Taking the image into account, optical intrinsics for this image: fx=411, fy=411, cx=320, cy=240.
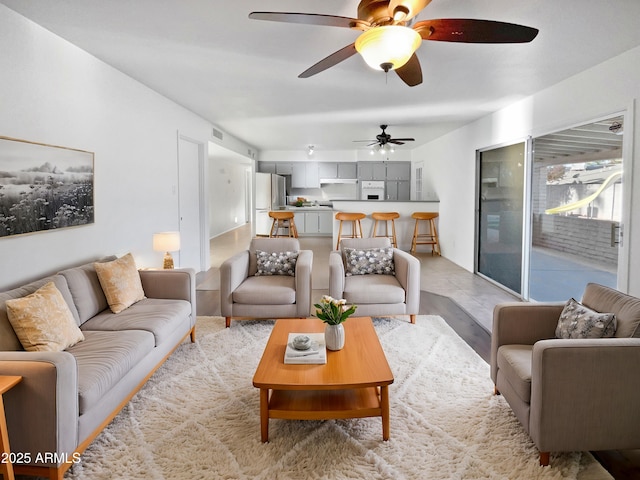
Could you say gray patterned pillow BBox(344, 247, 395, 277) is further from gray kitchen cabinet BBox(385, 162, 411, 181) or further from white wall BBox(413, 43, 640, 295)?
gray kitchen cabinet BBox(385, 162, 411, 181)

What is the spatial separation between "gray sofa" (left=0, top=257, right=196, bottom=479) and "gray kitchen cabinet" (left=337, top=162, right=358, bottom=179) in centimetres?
855

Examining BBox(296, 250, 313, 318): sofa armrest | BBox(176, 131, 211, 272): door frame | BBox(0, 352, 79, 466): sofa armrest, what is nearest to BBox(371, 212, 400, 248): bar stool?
BBox(176, 131, 211, 272): door frame

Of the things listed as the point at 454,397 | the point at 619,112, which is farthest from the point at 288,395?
the point at 619,112

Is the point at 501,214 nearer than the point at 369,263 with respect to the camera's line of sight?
No

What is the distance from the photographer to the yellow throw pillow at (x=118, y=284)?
3.04m

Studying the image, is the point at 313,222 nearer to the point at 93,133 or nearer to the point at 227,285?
the point at 227,285

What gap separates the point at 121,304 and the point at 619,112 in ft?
13.8

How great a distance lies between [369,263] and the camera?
430 cm

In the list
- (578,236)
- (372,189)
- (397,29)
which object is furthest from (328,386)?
(372,189)

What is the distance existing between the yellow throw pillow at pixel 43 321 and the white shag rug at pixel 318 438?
1.83ft

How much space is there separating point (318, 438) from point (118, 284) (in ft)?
6.22

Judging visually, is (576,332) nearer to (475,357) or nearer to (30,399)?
(475,357)

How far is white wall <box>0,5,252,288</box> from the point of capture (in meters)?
2.65

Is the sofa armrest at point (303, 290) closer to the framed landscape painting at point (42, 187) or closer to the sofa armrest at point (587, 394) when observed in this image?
the framed landscape painting at point (42, 187)
